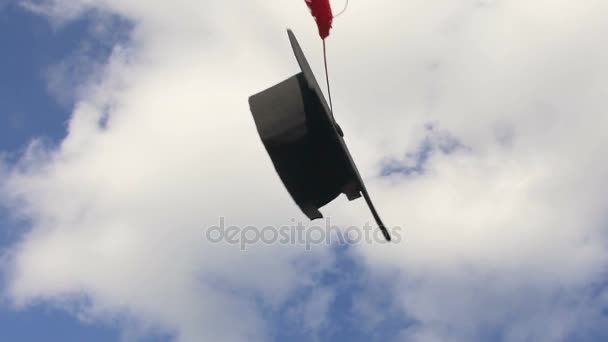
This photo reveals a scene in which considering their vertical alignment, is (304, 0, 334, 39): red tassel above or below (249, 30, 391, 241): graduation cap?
above

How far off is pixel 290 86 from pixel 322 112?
1.14ft

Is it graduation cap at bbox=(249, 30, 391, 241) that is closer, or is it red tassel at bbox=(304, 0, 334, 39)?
red tassel at bbox=(304, 0, 334, 39)

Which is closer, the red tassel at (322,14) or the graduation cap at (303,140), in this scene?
the red tassel at (322,14)

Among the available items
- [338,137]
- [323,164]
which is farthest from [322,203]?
[338,137]

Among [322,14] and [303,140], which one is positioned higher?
[322,14]

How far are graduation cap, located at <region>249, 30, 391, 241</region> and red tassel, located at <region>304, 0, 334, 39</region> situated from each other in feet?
1.05

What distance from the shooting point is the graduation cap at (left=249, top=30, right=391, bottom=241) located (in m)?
3.41

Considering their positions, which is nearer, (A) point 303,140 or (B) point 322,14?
(B) point 322,14

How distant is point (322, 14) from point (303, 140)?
0.94 m

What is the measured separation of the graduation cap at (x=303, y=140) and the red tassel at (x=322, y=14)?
0.32 metres

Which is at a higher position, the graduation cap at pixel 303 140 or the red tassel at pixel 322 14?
the red tassel at pixel 322 14

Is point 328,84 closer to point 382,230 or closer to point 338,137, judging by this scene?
point 338,137

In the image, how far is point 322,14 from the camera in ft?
10.7

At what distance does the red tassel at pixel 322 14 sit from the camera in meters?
3.24
